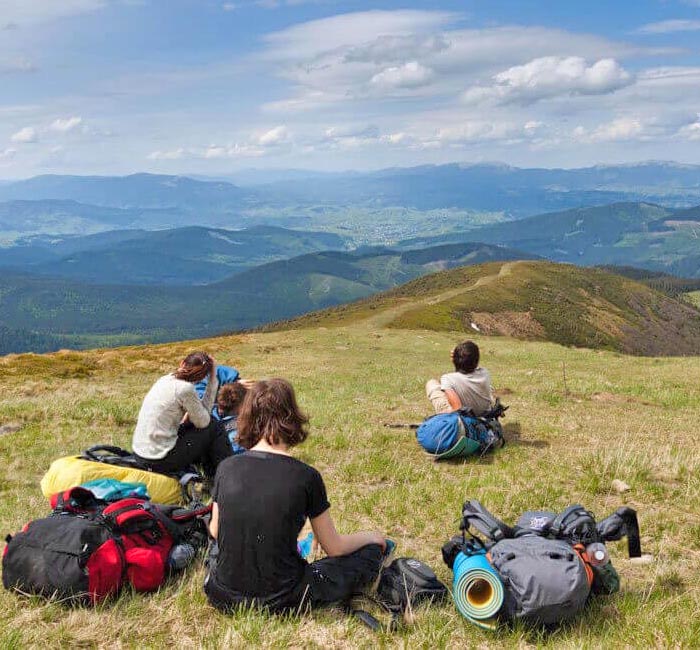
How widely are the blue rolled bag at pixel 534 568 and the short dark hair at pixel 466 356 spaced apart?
5526 mm

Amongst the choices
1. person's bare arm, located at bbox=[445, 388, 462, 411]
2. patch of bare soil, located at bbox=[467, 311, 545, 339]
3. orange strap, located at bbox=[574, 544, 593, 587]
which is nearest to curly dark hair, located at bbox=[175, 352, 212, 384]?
person's bare arm, located at bbox=[445, 388, 462, 411]

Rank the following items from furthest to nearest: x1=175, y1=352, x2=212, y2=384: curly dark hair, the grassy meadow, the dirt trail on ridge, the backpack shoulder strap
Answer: the dirt trail on ridge → x1=175, y1=352, x2=212, y2=384: curly dark hair → the backpack shoulder strap → the grassy meadow

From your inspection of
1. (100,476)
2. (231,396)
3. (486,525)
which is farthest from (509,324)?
(486,525)

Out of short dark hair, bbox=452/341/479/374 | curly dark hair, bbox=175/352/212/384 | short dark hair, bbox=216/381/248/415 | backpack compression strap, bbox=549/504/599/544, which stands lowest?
backpack compression strap, bbox=549/504/599/544

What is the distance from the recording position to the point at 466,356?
1131 cm

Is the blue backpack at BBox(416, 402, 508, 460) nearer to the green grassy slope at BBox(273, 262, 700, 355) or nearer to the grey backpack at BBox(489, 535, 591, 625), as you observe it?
the grey backpack at BBox(489, 535, 591, 625)

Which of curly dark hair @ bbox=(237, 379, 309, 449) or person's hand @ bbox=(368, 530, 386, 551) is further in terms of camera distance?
person's hand @ bbox=(368, 530, 386, 551)

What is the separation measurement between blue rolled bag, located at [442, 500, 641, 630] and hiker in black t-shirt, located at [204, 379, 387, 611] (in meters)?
1.29

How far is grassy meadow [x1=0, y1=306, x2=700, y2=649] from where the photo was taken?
4941 millimetres

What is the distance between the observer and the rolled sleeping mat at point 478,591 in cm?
503

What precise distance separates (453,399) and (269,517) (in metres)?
6.77

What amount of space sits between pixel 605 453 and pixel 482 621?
582 cm

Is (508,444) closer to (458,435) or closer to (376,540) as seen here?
(458,435)

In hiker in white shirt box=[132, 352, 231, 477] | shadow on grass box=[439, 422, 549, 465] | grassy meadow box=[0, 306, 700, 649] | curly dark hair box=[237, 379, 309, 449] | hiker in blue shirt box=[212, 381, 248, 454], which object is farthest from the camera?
hiker in blue shirt box=[212, 381, 248, 454]
